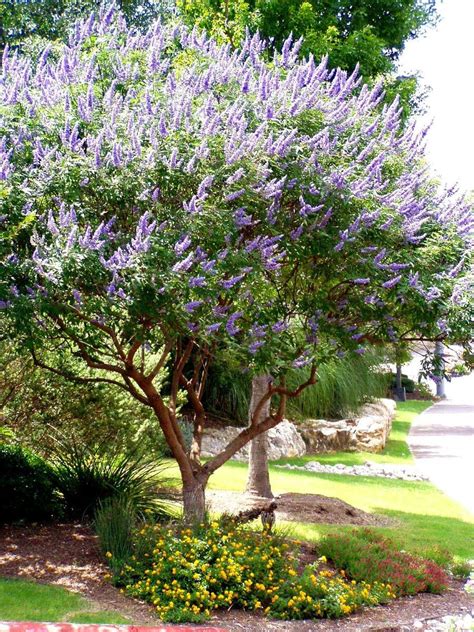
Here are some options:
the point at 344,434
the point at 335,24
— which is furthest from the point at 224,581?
the point at 344,434

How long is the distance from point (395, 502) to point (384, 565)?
20.2 ft

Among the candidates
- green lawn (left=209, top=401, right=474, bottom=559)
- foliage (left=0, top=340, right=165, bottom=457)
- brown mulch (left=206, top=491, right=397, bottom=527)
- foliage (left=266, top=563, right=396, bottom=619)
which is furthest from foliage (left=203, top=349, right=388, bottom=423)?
foliage (left=266, top=563, right=396, bottom=619)

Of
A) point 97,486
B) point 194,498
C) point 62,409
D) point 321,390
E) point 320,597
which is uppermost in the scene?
point 321,390

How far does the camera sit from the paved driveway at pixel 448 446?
16.2 m

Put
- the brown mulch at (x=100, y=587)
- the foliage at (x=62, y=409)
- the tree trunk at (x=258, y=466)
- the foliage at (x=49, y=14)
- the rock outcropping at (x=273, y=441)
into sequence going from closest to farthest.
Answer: the brown mulch at (x=100, y=587) < the foliage at (x=62, y=409) < the tree trunk at (x=258, y=466) < the rock outcropping at (x=273, y=441) < the foliage at (x=49, y=14)

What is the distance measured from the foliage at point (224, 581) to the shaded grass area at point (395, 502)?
8.18 ft

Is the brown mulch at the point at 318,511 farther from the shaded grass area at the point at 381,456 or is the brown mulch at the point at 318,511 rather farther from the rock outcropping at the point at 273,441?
the shaded grass area at the point at 381,456

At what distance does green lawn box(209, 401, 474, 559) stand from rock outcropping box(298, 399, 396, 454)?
0.67 m

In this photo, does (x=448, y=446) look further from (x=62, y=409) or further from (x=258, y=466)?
(x=62, y=409)

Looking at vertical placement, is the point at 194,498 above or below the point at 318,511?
above

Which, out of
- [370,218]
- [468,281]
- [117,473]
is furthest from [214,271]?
[117,473]

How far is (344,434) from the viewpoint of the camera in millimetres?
20250

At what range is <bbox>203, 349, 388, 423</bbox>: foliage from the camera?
18.6 meters

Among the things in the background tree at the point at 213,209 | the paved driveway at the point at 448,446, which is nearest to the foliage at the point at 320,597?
the background tree at the point at 213,209
